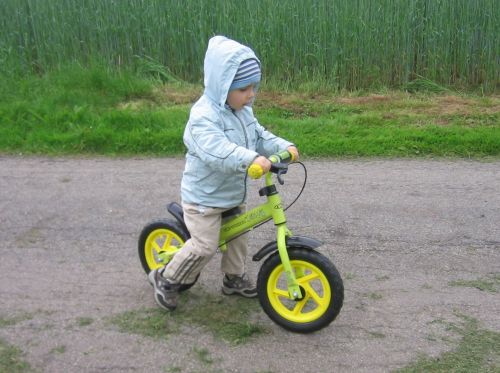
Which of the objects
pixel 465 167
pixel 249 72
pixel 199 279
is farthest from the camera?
pixel 465 167

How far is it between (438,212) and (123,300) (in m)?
2.51

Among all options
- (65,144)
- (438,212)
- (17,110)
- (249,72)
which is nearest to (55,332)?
(249,72)

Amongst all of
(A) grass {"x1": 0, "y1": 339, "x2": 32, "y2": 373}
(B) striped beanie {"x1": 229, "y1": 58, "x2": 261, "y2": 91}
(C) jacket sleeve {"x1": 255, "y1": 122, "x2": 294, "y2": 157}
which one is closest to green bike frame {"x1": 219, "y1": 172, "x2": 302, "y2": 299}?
(C) jacket sleeve {"x1": 255, "y1": 122, "x2": 294, "y2": 157}

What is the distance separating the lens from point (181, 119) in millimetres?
6891

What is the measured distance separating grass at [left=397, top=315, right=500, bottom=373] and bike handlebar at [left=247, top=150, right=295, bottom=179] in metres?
1.14

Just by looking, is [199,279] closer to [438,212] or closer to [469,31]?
[438,212]

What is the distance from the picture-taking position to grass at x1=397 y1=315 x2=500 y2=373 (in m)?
2.88

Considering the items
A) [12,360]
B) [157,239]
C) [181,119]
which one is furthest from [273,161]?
[181,119]

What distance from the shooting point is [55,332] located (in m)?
3.25

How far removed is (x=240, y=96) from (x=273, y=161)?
355 mm

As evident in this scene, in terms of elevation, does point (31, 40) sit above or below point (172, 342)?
above

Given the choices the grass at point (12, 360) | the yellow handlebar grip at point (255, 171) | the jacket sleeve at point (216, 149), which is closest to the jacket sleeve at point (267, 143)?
the jacket sleeve at point (216, 149)

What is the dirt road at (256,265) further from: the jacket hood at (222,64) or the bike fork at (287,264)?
the jacket hood at (222,64)

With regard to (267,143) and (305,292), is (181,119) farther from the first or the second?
(305,292)
